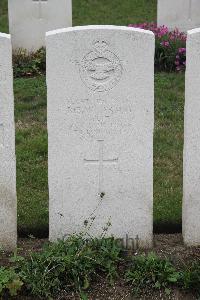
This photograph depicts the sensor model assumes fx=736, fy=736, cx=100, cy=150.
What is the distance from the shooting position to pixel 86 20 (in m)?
13.5

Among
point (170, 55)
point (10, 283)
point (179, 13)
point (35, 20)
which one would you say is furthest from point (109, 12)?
point (10, 283)

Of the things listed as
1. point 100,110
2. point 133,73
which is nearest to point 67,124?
point 100,110

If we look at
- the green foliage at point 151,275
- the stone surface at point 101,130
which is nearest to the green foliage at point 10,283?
the stone surface at point 101,130

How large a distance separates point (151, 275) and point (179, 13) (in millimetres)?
7091

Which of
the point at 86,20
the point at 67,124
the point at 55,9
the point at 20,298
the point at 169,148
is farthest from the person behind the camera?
the point at 86,20

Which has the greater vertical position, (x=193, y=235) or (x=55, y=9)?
(x=55, y=9)

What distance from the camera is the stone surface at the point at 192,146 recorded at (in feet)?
16.6

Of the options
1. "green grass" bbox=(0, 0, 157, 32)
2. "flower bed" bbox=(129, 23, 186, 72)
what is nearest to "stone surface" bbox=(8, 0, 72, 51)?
"flower bed" bbox=(129, 23, 186, 72)

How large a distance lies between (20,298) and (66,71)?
156 cm

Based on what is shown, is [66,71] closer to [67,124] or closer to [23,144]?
[67,124]

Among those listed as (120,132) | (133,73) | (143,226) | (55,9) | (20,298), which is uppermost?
(55,9)

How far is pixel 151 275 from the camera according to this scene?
4973mm

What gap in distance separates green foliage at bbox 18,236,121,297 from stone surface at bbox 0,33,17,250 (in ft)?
1.08

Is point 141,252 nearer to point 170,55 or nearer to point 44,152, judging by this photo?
point 44,152
